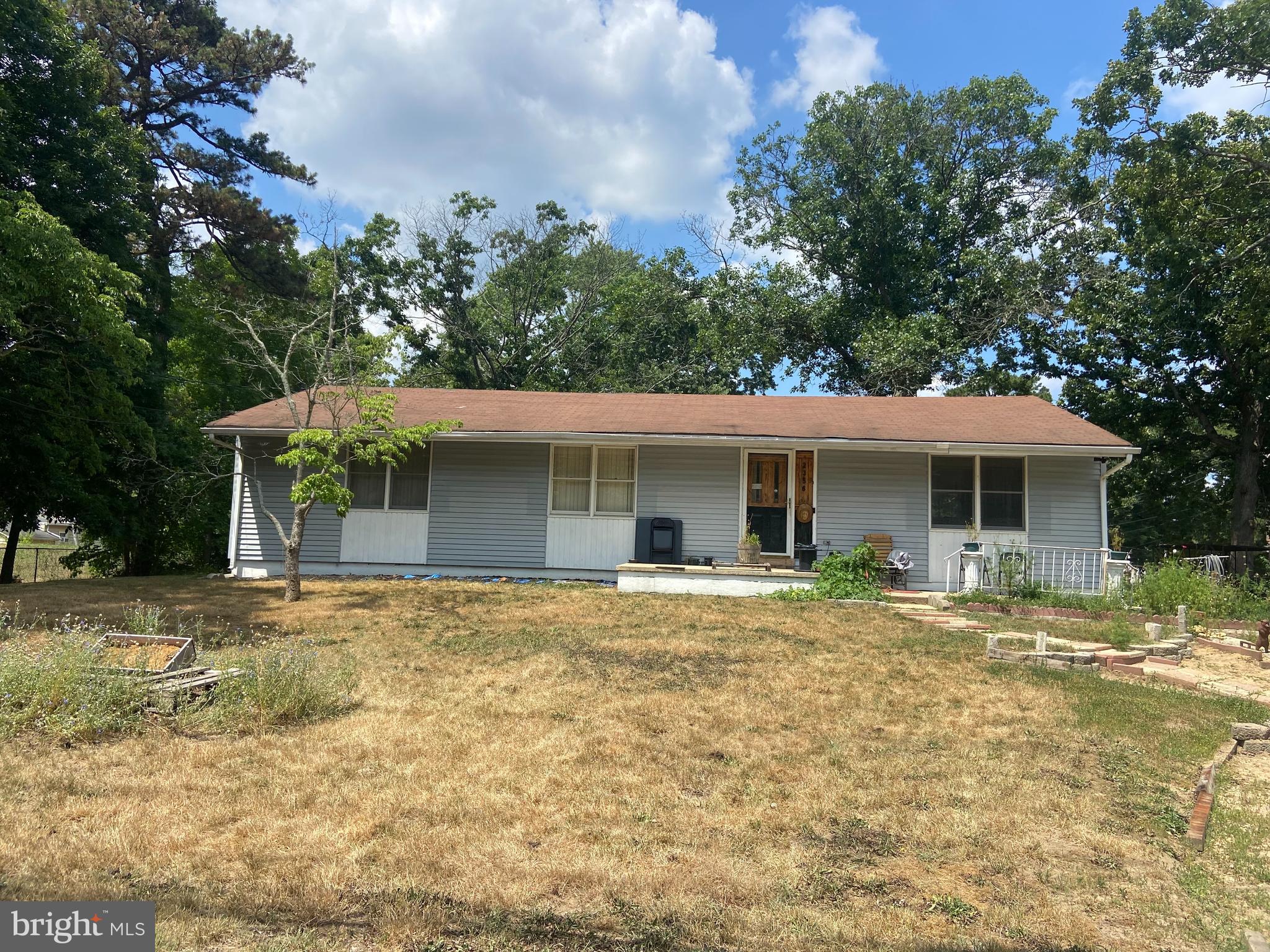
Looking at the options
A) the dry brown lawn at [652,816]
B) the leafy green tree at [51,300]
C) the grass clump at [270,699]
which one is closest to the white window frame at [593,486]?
the leafy green tree at [51,300]

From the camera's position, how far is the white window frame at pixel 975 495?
13.4 metres

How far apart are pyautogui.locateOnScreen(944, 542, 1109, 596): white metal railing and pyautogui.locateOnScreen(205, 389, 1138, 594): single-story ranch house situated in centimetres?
5

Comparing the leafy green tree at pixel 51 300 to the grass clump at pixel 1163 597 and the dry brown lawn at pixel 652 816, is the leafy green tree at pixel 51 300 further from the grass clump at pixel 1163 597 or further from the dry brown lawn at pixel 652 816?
the grass clump at pixel 1163 597

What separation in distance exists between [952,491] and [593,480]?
6.27 m

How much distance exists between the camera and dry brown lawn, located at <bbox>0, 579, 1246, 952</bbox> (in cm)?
285

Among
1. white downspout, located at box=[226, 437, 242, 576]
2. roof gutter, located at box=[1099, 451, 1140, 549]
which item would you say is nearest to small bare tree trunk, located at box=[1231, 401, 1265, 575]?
roof gutter, located at box=[1099, 451, 1140, 549]

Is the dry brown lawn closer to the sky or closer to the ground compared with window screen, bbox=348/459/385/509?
closer to the ground

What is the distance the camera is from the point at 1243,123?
1731cm

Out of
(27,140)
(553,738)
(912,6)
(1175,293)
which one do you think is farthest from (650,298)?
(553,738)

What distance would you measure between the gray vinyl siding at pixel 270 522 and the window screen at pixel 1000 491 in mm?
11336

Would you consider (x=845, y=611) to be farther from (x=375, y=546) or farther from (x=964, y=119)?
(x=964, y=119)

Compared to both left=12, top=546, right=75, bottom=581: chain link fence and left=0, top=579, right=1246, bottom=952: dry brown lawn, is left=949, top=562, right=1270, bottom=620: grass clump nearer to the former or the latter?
left=0, top=579, right=1246, bottom=952: dry brown lawn

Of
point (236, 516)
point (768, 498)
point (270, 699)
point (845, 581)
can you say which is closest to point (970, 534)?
point (845, 581)

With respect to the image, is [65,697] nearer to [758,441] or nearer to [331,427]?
[331,427]
